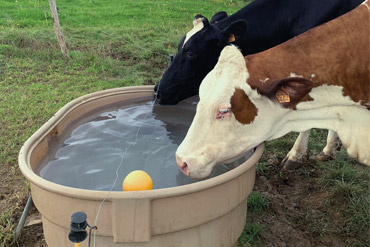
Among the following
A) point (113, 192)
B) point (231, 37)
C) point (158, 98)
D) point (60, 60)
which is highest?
point (231, 37)

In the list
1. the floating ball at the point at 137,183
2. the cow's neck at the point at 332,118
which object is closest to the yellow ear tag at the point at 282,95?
the cow's neck at the point at 332,118

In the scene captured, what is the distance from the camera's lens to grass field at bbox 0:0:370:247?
9.46ft

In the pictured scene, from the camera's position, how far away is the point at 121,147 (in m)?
2.72

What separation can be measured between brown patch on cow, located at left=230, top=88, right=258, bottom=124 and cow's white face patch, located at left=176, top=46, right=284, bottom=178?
0.02 meters

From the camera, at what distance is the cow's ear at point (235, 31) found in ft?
10.2

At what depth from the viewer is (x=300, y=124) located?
2.38 metres

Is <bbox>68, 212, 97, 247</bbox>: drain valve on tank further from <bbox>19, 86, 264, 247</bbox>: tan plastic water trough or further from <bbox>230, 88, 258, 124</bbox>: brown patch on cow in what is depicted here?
<bbox>230, 88, 258, 124</bbox>: brown patch on cow

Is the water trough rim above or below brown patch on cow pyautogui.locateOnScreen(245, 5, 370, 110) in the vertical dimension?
below

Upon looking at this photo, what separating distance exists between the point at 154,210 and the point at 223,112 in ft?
2.41

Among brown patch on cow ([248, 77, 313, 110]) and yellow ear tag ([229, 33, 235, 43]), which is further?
yellow ear tag ([229, 33, 235, 43])

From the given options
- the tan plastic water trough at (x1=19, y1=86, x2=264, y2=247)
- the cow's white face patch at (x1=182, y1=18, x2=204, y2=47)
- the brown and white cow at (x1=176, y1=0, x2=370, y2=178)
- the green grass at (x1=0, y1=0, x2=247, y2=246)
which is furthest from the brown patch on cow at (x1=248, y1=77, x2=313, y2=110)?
the green grass at (x1=0, y1=0, x2=247, y2=246)

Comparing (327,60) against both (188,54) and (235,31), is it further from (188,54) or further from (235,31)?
(188,54)

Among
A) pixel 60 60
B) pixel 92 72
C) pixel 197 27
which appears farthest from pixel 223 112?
pixel 60 60

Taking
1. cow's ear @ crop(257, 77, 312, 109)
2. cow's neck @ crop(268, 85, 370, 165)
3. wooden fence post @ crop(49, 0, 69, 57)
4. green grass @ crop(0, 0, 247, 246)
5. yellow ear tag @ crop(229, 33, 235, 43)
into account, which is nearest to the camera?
cow's ear @ crop(257, 77, 312, 109)
